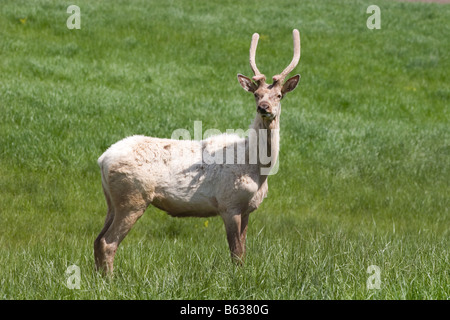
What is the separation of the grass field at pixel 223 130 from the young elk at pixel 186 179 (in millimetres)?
405

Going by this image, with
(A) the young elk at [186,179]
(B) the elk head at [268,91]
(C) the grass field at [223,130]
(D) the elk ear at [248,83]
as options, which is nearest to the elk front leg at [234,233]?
(A) the young elk at [186,179]

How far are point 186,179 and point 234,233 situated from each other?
71 cm

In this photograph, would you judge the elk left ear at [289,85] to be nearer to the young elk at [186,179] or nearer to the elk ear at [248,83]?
the young elk at [186,179]

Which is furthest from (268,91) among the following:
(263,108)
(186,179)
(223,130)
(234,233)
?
(223,130)

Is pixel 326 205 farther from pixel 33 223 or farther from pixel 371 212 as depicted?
pixel 33 223

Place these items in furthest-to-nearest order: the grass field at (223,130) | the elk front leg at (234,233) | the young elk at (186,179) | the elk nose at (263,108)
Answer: the elk front leg at (234,233) < the young elk at (186,179) < the grass field at (223,130) < the elk nose at (263,108)

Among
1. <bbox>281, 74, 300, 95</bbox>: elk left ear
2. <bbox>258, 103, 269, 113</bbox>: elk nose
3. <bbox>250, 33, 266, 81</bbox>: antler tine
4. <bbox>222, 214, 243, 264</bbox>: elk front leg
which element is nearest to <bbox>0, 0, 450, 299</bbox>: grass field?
<bbox>222, 214, 243, 264</bbox>: elk front leg

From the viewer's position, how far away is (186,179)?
243 inches

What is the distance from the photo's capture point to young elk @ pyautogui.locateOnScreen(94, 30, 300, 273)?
6020 millimetres

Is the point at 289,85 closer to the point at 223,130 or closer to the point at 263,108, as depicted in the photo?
the point at 263,108

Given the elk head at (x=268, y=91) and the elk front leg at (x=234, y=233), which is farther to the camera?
the elk front leg at (x=234, y=233)

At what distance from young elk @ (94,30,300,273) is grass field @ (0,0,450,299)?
0.40 m

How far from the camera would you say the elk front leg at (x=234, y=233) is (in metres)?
6.12
